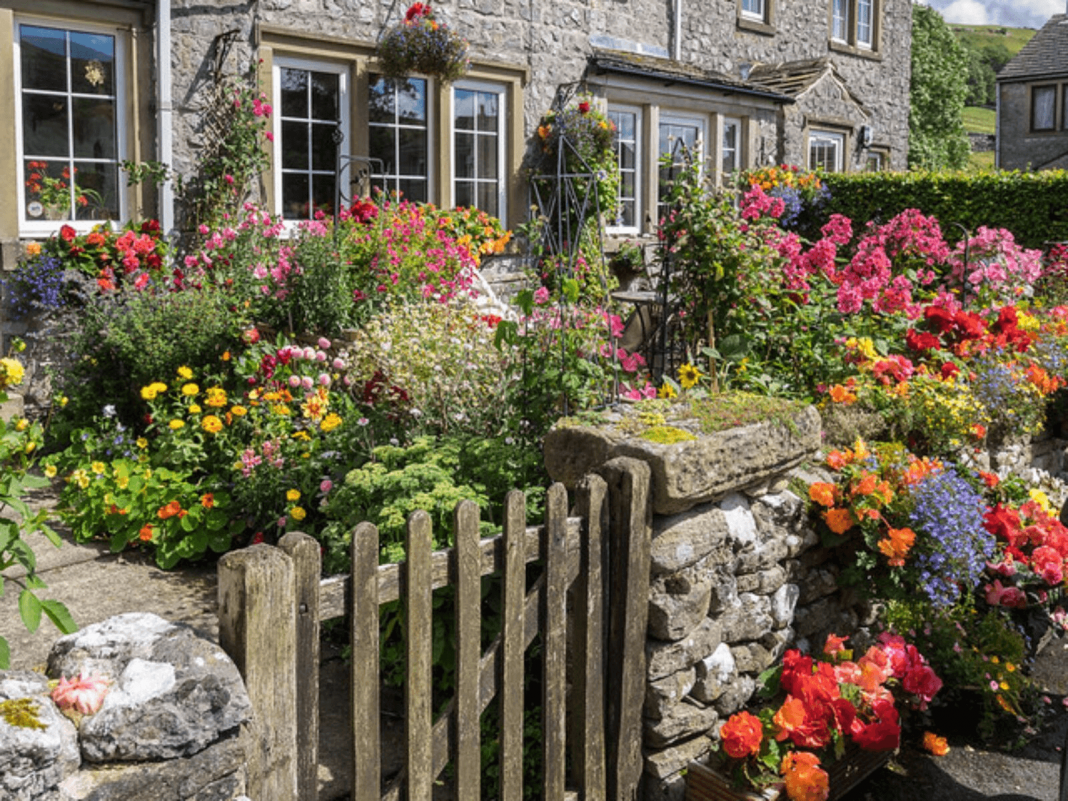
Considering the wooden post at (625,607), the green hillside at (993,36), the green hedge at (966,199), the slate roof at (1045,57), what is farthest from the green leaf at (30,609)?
the green hillside at (993,36)

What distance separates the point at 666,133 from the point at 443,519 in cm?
979

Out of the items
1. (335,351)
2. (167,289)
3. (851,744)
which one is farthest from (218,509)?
(851,744)

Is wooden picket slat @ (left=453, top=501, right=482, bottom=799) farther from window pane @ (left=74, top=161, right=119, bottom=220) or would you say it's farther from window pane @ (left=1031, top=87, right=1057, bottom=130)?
window pane @ (left=1031, top=87, right=1057, bottom=130)

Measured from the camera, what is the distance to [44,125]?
7.25m

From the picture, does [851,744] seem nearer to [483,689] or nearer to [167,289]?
[483,689]

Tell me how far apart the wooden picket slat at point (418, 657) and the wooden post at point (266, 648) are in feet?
1.06

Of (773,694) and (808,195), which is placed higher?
(808,195)

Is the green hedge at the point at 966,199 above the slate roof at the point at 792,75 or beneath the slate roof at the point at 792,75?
beneath

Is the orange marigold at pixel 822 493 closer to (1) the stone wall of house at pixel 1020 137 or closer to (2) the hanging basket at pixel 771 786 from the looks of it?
(2) the hanging basket at pixel 771 786

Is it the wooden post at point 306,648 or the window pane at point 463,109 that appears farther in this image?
the window pane at point 463,109

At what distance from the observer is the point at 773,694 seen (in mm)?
3576

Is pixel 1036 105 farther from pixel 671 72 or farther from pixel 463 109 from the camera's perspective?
pixel 463 109

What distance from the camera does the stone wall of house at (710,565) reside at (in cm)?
316

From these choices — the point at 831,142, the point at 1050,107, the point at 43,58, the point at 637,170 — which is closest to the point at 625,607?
the point at 43,58
